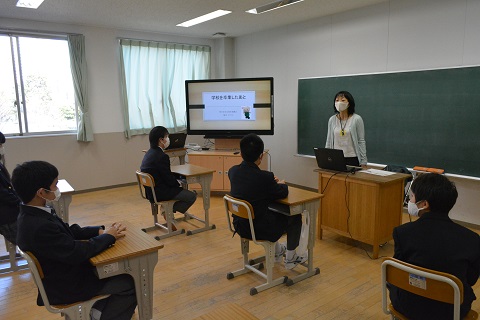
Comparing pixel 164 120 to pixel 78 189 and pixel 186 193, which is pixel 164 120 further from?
pixel 186 193

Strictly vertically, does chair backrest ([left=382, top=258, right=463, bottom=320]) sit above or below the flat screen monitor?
below

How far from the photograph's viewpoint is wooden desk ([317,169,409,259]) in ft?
11.2

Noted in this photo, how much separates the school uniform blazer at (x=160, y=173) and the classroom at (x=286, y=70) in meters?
0.58

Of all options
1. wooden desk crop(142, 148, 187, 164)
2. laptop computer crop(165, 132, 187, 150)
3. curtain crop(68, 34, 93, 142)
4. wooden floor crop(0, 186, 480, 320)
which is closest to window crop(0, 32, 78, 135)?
curtain crop(68, 34, 93, 142)

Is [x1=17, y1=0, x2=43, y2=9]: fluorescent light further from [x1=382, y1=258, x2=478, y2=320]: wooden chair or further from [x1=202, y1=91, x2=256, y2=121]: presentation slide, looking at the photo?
[x1=382, y1=258, x2=478, y2=320]: wooden chair

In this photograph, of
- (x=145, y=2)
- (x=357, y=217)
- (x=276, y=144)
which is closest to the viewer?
(x=357, y=217)

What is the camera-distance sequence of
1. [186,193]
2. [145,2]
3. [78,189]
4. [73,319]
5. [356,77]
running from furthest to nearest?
[78,189] < [356,77] < [145,2] < [186,193] < [73,319]

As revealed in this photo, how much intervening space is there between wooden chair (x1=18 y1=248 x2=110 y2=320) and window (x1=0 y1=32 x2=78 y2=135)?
4.78 metres

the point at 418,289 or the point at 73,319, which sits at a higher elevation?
the point at 418,289

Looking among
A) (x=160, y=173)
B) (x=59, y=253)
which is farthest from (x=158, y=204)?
(x=59, y=253)

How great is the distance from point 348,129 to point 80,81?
4.63 metres

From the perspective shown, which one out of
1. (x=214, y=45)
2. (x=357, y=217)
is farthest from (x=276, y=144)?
(x=357, y=217)

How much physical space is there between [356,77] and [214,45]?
3654 millimetres

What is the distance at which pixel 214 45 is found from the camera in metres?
7.72
